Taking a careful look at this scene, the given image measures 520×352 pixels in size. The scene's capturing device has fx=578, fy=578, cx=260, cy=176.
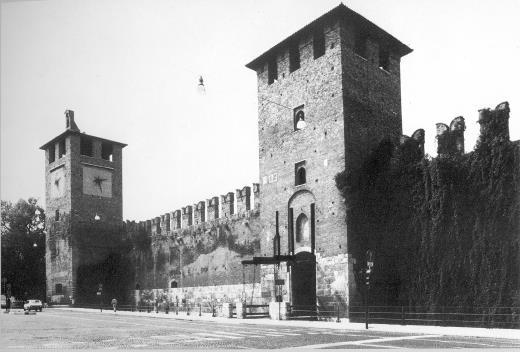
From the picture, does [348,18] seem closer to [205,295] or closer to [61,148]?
[205,295]

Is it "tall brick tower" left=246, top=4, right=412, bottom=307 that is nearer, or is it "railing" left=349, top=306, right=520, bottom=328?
"railing" left=349, top=306, right=520, bottom=328

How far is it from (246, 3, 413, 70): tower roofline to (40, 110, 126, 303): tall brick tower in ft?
61.9

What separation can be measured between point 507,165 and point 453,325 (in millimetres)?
5237

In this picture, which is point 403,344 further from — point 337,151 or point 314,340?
point 337,151

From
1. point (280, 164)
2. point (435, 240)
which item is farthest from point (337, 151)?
point (435, 240)

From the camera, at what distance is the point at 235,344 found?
12875mm

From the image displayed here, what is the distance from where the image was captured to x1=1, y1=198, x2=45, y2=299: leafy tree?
4453 centimetres

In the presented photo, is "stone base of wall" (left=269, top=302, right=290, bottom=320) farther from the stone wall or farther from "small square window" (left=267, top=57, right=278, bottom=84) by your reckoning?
"small square window" (left=267, top=57, right=278, bottom=84)

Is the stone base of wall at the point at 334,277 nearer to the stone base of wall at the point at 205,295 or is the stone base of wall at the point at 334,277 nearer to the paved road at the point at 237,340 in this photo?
the stone base of wall at the point at 205,295

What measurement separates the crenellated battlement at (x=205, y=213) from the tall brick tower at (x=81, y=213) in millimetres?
3755

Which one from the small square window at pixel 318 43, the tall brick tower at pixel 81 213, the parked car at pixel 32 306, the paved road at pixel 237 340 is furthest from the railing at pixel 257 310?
the tall brick tower at pixel 81 213

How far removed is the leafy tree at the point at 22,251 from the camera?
44.5 metres

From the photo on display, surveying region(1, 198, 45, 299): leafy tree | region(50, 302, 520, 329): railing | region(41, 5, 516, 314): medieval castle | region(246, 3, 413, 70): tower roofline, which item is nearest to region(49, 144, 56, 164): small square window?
region(1, 198, 45, 299): leafy tree

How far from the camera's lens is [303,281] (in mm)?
23984
